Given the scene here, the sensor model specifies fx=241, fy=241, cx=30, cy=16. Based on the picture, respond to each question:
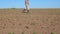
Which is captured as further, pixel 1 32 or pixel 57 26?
pixel 57 26

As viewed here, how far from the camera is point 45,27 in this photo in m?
14.1

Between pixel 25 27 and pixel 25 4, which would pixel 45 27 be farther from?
pixel 25 4

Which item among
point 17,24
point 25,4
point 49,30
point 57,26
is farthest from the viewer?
point 25,4

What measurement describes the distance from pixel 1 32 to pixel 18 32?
0.95 meters

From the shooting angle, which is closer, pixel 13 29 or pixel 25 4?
pixel 13 29

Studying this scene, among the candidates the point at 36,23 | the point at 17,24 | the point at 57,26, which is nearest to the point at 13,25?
the point at 17,24

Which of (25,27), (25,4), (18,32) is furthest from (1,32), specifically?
(25,4)

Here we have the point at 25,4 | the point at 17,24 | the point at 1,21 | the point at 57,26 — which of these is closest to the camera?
the point at 57,26

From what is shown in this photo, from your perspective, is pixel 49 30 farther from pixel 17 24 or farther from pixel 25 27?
pixel 17 24

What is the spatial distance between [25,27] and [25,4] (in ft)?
26.5

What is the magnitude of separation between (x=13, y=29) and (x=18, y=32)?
1.07m

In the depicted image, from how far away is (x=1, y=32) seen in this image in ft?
43.1

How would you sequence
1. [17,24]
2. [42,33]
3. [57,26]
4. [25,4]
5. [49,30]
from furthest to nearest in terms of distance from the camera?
[25,4] < [17,24] < [57,26] < [49,30] < [42,33]

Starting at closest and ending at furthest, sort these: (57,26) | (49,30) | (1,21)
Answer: (49,30)
(57,26)
(1,21)
